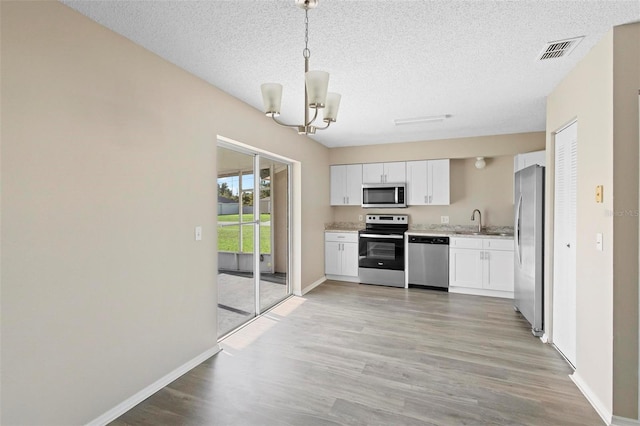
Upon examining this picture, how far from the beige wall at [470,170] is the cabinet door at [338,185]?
1.32 feet

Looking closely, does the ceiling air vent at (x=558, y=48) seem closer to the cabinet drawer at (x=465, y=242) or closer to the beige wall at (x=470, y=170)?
the beige wall at (x=470, y=170)

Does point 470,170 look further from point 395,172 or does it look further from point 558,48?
point 558,48

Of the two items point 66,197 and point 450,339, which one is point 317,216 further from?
point 66,197

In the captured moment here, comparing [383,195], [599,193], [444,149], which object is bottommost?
[599,193]

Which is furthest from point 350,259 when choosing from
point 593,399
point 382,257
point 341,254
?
point 593,399

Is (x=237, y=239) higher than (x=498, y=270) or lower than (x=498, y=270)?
higher

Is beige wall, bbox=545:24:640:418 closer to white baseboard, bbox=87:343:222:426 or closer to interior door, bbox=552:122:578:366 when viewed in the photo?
interior door, bbox=552:122:578:366

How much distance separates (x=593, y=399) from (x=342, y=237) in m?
3.85

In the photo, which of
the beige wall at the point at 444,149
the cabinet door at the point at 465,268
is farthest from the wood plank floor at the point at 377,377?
the beige wall at the point at 444,149

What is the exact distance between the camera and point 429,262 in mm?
4965

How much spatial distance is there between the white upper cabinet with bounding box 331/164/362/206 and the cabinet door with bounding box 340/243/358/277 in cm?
83

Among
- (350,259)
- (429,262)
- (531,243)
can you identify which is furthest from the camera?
(350,259)

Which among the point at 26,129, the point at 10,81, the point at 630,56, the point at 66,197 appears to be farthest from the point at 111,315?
the point at 630,56

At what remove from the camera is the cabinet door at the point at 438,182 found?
5168mm
